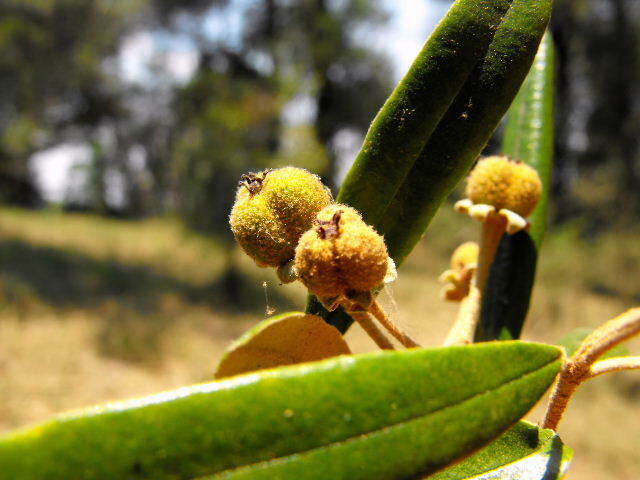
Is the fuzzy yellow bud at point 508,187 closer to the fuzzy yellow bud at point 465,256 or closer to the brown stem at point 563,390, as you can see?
the fuzzy yellow bud at point 465,256

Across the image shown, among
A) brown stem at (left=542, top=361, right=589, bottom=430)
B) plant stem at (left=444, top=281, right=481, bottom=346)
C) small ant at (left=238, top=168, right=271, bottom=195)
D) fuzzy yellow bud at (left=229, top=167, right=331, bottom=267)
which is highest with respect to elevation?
small ant at (left=238, top=168, right=271, bottom=195)

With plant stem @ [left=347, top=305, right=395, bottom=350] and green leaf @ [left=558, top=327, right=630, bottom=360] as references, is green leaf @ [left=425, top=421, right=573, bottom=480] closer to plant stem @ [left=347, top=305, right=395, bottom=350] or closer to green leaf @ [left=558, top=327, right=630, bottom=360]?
plant stem @ [left=347, top=305, right=395, bottom=350]

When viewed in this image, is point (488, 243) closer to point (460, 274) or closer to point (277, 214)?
point (460, 274)

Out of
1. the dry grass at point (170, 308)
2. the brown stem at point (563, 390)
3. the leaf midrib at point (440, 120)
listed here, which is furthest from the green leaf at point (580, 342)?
the dry grass at point (170, 308)

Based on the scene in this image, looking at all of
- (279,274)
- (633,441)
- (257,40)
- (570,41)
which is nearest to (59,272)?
(257,40)

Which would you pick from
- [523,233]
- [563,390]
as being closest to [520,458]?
[563,390]

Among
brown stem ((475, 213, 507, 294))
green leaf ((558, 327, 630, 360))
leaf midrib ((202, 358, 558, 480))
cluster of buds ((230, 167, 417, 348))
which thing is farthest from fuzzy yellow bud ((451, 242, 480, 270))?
leaf midrib ((202, 358, 558, 480))
